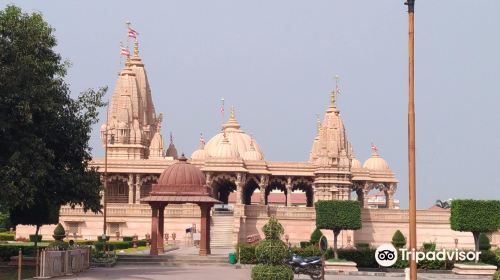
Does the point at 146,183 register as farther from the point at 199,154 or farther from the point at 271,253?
the point at 271,253

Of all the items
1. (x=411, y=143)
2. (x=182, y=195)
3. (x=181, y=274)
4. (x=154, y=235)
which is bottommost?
(x=181, y=274)

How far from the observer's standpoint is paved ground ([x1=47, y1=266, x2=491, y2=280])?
1216 inches

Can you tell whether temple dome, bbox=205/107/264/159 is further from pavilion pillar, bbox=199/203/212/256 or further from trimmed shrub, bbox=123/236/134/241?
pavilion pillar, bbox=199/203/212/256

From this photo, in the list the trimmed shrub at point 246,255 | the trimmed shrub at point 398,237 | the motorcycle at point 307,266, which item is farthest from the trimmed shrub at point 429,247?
the motorcycle at point 307,266

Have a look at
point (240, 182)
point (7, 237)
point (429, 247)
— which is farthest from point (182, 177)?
point (240, 182)

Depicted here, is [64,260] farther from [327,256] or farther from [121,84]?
[121,84]

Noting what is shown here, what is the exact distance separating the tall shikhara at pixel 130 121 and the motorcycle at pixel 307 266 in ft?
155

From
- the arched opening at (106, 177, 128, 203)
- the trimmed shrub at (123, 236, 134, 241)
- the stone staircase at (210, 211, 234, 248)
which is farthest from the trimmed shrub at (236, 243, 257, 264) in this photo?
the arched opening at (106, 177, 128, 203)

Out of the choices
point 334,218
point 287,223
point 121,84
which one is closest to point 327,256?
point 334,218

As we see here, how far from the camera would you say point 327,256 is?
133ft

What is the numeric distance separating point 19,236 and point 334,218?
29055 millimetres

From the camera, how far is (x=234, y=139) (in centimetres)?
8875

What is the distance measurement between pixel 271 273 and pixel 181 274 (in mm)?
8617

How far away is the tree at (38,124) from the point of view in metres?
30.5
